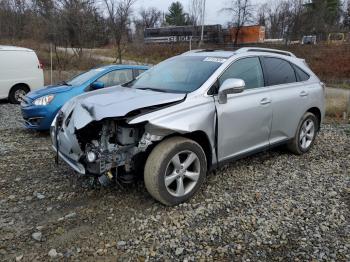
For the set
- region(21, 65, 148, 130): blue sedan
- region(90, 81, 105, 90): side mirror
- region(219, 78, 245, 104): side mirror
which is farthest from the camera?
region(90, 81, 105, 90): side mirror

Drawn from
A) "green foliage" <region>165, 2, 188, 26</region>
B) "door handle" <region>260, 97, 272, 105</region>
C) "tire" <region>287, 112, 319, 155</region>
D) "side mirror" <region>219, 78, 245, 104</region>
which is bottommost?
"tire" <region>287, 112, 319, 155</region>

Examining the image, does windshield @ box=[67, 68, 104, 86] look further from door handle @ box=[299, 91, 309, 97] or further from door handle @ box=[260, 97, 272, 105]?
door handle @ box=[299, 91, 309, 97]

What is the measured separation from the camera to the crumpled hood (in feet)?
11.5

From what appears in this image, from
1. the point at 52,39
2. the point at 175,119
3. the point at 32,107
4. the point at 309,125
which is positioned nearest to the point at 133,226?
the point at 175,119

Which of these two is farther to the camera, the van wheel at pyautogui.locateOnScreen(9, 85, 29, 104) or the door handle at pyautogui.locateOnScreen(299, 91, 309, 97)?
the van wheel at pyautogui.locateOnScreen(9, 85, 29, 104)

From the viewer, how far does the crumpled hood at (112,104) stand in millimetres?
3520

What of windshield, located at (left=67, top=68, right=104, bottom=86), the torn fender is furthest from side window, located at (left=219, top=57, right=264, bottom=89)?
windshield, located at (left=67, top=68, right=104, bottom=86)

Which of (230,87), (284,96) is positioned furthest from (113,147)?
(284,96)

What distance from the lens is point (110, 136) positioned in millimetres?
3637

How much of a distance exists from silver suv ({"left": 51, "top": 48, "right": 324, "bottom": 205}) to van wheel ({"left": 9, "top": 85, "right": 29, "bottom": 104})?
7.35m

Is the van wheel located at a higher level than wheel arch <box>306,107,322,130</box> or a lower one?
lower

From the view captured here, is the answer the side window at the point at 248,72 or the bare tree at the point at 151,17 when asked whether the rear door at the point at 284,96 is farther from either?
the bare tree at the point at 151,17

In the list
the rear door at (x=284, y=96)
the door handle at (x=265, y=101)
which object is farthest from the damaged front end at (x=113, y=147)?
the rear door at (x=284, y=96)

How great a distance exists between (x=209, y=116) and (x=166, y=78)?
1.01 metres
